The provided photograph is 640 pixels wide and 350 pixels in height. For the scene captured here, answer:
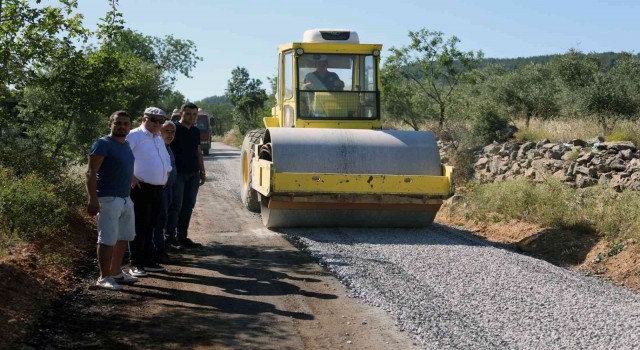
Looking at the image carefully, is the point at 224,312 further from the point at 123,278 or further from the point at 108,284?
the point at 123,278

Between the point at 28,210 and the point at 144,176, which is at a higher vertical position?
the point at 144,176

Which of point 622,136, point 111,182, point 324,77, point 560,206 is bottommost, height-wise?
point 560,206

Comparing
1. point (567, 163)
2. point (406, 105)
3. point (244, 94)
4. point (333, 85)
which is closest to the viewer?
point (333, 85)

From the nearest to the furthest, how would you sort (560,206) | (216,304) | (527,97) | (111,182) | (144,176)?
(216,304)
(111,182)
(144,176)
(560,206)
(527,97)

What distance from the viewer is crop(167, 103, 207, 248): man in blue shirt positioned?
30.9ft

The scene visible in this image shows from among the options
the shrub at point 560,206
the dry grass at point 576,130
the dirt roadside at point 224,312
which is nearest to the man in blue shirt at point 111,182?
the dirt roadside at point 224,312

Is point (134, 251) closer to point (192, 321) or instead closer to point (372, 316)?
point (192, 321)

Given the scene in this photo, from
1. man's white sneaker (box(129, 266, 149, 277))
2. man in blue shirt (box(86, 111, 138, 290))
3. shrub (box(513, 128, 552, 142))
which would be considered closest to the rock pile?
shrub (box(513, 128, 552, 142))

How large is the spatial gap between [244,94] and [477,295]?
2489 inches

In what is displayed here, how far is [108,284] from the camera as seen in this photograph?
6.97m

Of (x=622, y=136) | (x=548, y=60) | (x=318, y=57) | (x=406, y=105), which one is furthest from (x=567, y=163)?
(x=548, y=60)

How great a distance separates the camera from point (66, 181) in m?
11.6

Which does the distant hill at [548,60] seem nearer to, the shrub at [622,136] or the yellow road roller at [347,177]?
the shrub at [622,136]

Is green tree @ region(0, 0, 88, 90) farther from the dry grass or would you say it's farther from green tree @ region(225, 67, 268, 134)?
green tree @ region(225, 67, 268, 134)
